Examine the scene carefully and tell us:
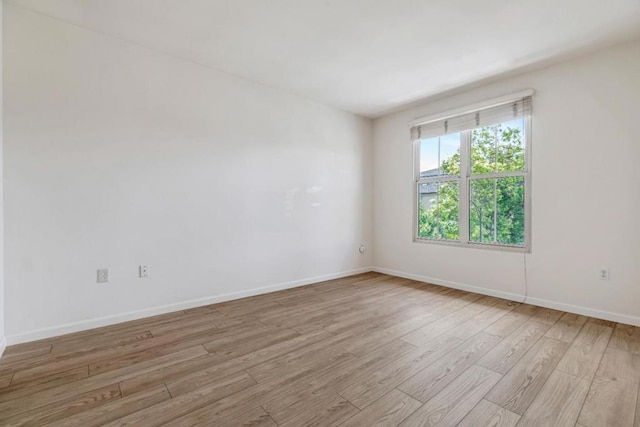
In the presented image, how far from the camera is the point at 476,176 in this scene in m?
3.76

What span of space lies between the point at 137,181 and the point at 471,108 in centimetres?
380

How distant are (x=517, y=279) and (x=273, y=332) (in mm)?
2753

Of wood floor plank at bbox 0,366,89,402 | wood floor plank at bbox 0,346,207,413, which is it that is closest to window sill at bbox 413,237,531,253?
wood floor plank at bbox 0,346,207,413

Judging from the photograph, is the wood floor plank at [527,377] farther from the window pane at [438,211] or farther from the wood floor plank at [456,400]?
the window pane at [438,211]

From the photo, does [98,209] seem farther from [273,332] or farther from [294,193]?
[294,193]

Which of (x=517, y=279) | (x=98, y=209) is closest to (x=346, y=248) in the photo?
(x=517, y=279)

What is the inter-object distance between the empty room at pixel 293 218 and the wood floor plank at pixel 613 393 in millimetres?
14

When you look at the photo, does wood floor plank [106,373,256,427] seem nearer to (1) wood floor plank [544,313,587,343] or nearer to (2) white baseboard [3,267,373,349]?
(2) white baseboard [3,267,373,349]

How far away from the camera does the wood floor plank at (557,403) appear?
1.47m

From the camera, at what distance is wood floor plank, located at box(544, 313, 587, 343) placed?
2420 mm

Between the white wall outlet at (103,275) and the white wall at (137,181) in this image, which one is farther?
the white wall outlet at (103,275)

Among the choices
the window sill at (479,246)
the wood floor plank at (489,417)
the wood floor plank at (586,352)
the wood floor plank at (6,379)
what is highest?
the window sill at (479,246)

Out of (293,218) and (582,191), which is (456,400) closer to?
(582,191)

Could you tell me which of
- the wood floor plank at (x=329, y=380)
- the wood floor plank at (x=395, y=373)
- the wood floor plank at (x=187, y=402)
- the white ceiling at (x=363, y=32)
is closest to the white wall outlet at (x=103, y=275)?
the wood floor plank at (x=187, y=402)
